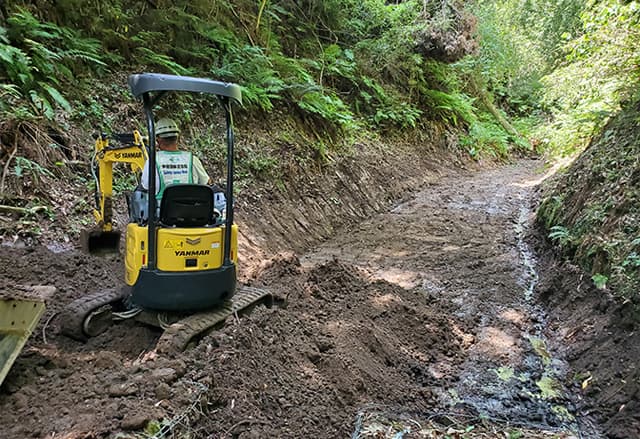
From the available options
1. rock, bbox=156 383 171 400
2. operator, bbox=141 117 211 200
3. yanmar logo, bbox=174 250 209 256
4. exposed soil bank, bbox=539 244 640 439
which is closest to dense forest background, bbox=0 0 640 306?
exposed soil bank, bbox=539 244 640 439

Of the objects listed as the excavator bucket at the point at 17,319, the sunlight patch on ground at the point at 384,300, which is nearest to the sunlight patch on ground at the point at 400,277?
the sunlight patch on ground at the point at 384,300

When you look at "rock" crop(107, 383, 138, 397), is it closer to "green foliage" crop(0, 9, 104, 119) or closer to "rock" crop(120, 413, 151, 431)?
"rock" crop(120, 413, 151, 431)

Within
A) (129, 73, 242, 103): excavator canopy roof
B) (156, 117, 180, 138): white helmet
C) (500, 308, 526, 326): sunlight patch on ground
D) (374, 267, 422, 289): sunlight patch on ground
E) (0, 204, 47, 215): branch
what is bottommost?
(374, 267, 422, 289): sunlight patch on ground

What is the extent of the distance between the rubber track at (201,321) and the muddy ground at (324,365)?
11cm

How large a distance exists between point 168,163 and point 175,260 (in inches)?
33.0

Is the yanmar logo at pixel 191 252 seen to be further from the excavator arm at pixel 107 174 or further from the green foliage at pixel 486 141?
the green foliage at pixel 486 141

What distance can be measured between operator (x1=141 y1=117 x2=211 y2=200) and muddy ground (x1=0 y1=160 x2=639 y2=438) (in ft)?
4.17

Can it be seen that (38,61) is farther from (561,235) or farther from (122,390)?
(561,235)

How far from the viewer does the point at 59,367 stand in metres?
3.37

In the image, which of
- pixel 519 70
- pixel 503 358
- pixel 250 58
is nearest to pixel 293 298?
pixel 503 358

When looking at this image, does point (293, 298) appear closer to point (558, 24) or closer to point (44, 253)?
point (44, 253)

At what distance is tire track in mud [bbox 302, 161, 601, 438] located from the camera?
4102mm

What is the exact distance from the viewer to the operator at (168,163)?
3.97 metres

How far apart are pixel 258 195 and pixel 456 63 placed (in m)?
11.1
